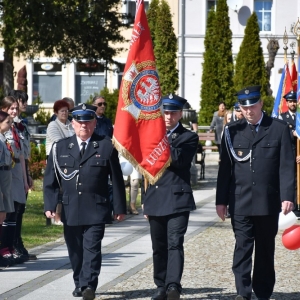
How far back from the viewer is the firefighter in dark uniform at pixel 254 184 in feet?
26.3

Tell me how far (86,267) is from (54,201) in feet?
2.28

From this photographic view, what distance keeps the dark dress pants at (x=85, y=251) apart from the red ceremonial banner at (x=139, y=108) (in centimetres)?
72

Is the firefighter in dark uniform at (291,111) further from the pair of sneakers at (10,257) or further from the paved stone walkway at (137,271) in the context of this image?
the pair of sneakers at (10,257)

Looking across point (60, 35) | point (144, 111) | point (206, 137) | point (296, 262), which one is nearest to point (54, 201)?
point (144, 111)

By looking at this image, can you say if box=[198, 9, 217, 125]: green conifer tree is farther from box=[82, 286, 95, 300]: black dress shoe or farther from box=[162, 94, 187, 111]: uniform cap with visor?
box=[82, 286, 95, 300]: black dress shoe

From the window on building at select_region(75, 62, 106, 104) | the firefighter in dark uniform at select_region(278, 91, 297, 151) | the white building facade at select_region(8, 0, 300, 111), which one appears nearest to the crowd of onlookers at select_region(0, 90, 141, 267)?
the firefighter in dark uniform at select_region(278, 91, 297, 151)

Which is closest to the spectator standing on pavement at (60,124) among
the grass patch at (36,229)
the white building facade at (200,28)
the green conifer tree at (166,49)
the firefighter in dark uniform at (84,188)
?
the grass patch at (36,229)

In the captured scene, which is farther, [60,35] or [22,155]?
[60,35]

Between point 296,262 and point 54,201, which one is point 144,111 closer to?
point 54,201

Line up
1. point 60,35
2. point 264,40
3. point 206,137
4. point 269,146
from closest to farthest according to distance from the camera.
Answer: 1. point 269,146
2. point 60,35
3. point 206,137
4. point 264,40

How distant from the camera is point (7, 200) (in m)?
9.66

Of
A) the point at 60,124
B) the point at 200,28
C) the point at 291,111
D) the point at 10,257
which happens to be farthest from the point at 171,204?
the point at 200,28

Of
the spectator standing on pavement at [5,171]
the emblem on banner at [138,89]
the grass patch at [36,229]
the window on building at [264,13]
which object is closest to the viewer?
the emblem on banner at [138,89]

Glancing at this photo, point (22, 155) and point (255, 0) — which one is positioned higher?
point (255, 0)
